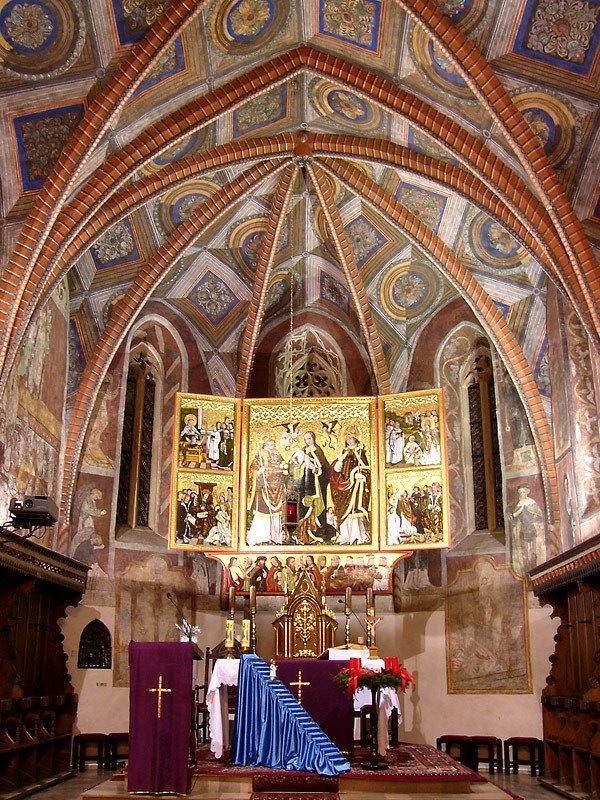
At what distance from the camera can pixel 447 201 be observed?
17.8m

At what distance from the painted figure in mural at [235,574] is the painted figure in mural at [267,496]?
515 mm

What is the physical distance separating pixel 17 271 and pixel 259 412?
6.13 m

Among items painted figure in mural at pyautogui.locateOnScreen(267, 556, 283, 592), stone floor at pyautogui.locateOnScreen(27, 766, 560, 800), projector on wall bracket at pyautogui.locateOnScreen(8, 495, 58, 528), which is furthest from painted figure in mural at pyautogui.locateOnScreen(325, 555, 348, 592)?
projector on wall bracket at pyautogui.locateOnScreen(8, 495, 58, 528)

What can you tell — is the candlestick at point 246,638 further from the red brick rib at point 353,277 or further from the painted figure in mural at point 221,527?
the red brick rib at point 353,277

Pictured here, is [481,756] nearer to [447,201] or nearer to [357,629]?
[357,629]

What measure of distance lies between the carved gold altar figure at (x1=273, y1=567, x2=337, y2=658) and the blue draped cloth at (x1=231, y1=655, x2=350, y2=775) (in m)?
4.44

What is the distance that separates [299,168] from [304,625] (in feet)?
29.8

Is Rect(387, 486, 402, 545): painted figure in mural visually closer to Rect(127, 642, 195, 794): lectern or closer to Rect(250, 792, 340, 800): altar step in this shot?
Rect(250, 792, 340, 800): altar step

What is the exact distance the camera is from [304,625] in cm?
1639

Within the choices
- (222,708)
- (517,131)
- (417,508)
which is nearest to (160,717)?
(222,708)

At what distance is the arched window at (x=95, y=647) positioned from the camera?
1747 cm

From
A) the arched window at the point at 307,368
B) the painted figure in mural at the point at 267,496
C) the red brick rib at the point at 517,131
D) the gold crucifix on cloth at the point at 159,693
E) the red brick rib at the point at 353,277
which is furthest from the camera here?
the arched window at the point at 307,368

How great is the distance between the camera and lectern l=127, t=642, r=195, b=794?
10.1m

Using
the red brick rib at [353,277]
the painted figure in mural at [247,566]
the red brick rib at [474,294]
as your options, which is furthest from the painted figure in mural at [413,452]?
the painted figure in mural at [247,566]
